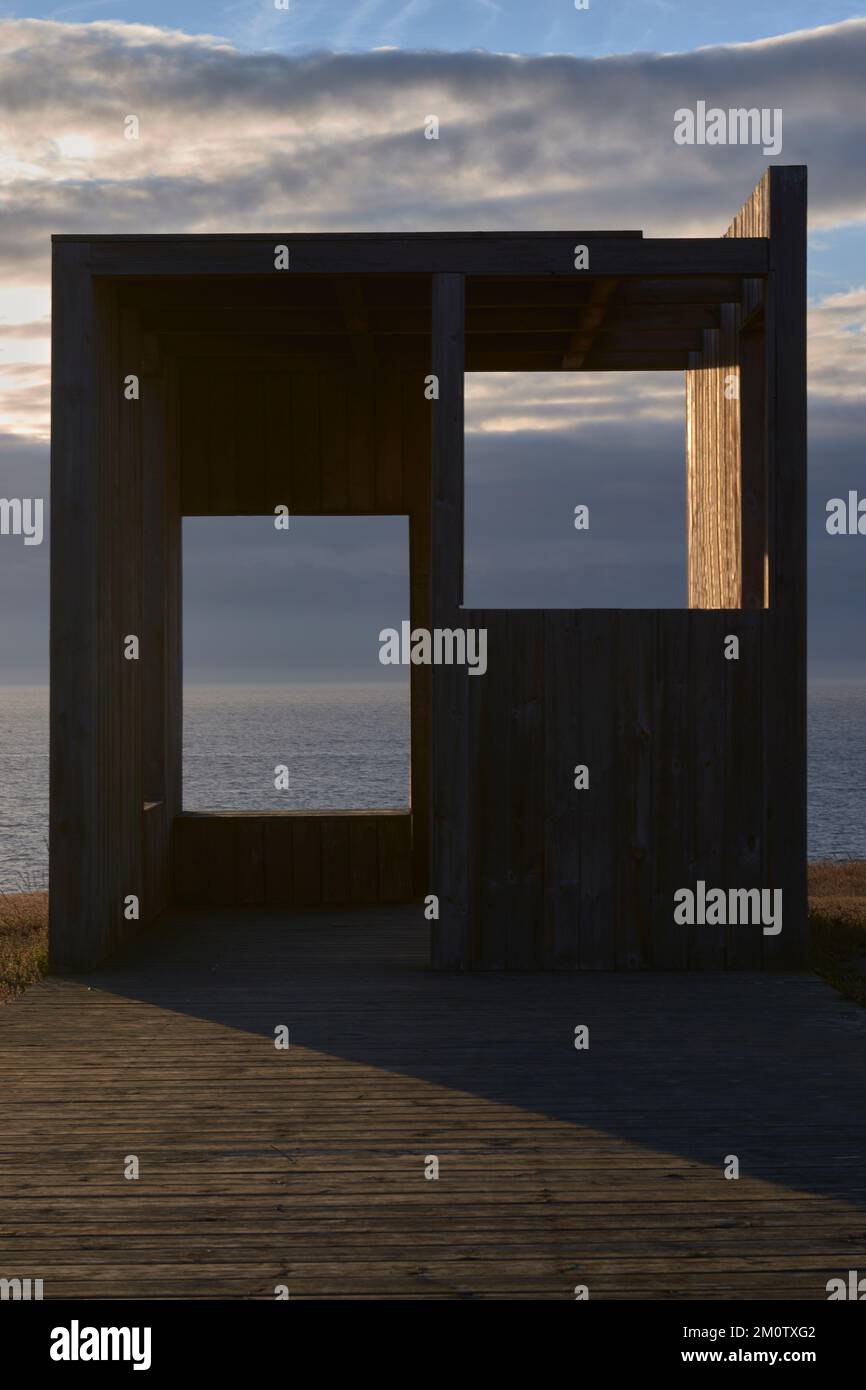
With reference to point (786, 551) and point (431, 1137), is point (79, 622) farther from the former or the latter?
point (431, 1137)

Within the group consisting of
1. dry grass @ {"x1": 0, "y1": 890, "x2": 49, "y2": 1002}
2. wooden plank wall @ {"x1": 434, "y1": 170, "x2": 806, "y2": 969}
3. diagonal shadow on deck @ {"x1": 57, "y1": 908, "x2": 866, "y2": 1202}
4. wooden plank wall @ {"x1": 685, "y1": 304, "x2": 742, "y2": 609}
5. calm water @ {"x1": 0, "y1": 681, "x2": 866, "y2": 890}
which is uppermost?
wooden plank wall @ {"x1": 685, "y1": 304, "x2": 742, "y2": 609}

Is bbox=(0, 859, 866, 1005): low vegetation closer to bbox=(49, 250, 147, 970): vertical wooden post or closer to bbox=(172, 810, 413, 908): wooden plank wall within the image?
bbox=(49, 250, 147, 970): vertical wooden post

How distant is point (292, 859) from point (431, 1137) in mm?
5951

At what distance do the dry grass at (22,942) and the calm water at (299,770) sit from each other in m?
6.47

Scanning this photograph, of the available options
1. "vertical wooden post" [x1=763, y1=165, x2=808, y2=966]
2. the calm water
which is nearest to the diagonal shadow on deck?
"vertical wooden post" [x1=763, y1=165, x2=808, y2=966]

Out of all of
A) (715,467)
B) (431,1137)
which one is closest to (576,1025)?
(431,1137)

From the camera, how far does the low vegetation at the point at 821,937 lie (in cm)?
761

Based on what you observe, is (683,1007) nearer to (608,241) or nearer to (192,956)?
(192,956)

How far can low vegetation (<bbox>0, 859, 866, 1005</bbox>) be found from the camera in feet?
→ 25.0

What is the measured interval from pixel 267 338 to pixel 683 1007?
5.62 meters

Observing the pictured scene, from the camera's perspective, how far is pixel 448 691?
7.54 metres

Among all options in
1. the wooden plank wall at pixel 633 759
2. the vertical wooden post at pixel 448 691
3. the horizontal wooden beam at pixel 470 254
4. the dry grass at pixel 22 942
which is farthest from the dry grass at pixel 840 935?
the dry grass at pixel 22 942

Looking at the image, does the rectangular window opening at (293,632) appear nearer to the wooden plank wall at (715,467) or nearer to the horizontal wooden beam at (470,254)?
the wooden plank wall at (715,467)

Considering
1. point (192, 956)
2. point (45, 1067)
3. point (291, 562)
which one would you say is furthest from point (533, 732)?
point (291, 562)
